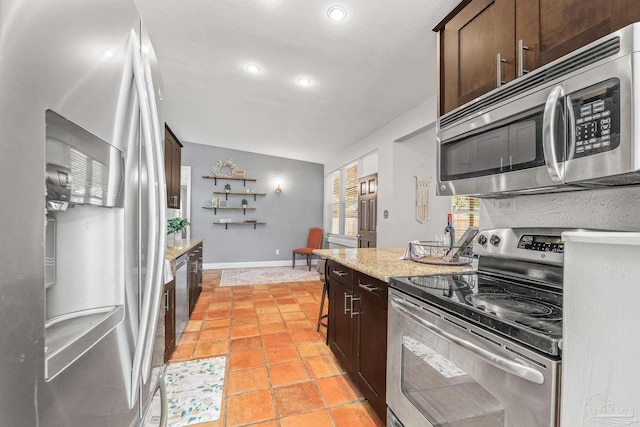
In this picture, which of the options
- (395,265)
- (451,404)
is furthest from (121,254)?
(395,265)

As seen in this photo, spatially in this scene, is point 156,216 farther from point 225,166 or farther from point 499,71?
point 225,166

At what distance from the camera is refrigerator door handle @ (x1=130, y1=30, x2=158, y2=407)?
77 cm

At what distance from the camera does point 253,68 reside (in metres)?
3.16

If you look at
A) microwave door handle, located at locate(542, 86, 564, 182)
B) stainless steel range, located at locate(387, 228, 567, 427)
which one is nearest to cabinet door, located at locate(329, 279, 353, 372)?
stainless steel range, located at locate(387, 228, 567, 427)

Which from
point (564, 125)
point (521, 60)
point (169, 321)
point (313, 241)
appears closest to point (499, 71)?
point (521, 60)

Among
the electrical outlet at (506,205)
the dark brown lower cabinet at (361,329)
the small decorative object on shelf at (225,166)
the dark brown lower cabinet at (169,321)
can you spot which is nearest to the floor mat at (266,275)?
the small decorative object on shelf at (225,166)

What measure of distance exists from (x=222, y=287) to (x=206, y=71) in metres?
3.24

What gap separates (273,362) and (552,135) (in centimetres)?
234

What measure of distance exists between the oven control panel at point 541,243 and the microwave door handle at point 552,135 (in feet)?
1.21

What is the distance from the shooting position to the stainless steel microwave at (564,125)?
835 millimetres

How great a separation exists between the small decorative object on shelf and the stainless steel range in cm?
579

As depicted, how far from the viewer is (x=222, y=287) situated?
4.83 meters

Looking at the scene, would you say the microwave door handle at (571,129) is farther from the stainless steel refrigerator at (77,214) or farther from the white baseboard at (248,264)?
the white baseboard at (248,264)

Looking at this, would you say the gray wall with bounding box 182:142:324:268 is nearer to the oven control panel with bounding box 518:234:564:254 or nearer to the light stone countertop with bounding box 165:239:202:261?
the light stone countertop with bounding box 165:239:202:261
